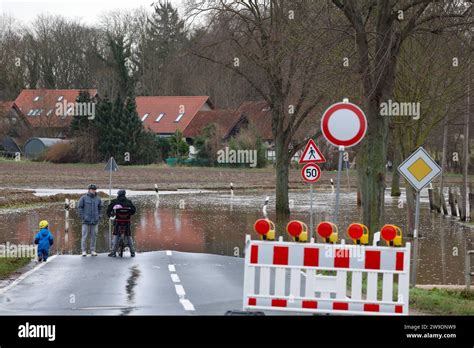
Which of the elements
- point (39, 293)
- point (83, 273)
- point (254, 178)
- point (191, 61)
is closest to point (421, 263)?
point (83, 273)

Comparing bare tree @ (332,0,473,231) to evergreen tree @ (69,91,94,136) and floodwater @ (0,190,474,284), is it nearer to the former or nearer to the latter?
floodwater @ (0,190,474,284)

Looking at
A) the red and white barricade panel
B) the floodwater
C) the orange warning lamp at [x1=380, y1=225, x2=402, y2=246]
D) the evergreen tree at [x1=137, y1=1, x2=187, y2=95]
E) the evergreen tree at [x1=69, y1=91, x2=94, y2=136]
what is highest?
the evergreen tree at [x1=137, y1=1, x2=187, y2=95]

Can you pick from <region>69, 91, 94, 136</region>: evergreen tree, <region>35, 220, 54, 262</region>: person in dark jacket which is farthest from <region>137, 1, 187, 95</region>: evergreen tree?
<region>35, 220, 54, 262</region>: person in dark jacket

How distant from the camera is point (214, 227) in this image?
1366 inches

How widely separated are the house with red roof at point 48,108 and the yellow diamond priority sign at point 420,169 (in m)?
70.3

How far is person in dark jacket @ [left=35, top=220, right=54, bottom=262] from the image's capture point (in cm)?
2150

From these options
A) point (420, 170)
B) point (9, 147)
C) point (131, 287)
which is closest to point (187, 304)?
point (131, 287)

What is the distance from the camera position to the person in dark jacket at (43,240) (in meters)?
21.5

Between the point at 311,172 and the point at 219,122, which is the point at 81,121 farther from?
the point at 311,172

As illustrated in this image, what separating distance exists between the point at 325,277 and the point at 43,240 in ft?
37.7

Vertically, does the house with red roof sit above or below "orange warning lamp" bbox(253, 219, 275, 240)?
above

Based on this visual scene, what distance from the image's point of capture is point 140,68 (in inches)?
3994

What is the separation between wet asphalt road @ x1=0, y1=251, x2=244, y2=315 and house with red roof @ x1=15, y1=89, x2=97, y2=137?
65410 millimetres

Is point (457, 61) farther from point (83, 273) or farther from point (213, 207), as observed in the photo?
point (83, 273)
